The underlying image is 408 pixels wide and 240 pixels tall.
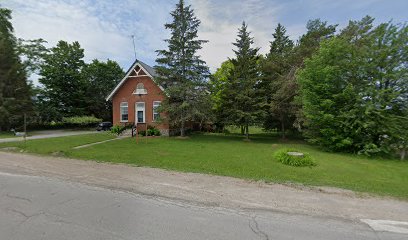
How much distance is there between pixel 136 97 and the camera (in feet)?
79.2

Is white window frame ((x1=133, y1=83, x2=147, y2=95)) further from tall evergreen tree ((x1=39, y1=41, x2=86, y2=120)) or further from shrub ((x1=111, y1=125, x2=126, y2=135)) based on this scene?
tall evergreen tree ((x1=39, y1=41, x2=86, y2=120))

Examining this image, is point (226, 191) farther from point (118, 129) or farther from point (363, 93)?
point (118, 129)

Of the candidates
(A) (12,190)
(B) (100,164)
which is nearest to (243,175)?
(B) (100,164)

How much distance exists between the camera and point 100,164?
9.10 metres

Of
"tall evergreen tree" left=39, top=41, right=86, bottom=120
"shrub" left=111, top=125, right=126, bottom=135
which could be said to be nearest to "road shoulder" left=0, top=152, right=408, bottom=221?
"shrub" left=111, top=125, right=126, bottom=135

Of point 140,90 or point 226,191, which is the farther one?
point 140,90

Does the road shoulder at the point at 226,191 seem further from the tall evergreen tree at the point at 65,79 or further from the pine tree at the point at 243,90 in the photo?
the tall evergreen tree at the point at 65,79

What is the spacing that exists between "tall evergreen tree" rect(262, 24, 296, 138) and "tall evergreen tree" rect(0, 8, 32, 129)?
2834 cm

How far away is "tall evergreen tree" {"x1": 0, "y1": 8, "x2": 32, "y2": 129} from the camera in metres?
25.6

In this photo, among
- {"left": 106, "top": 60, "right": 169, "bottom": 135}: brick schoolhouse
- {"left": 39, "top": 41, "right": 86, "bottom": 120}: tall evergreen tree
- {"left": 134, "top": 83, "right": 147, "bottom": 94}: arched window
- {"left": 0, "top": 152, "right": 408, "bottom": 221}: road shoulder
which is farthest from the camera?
{"left": 39, "top": 41, "right": 86, "bottom": 120}: tall evergreen tree

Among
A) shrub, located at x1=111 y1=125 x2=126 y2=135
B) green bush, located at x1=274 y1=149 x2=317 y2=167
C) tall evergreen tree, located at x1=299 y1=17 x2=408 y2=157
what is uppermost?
tall evergreen tree, located at x1=299 y1=17 x2=408 y2=157

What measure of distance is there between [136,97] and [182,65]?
6947mm

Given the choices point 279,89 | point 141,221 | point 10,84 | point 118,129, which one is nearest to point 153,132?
point 118,129

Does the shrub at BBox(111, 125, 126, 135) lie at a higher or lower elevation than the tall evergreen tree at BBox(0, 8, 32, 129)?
lower
